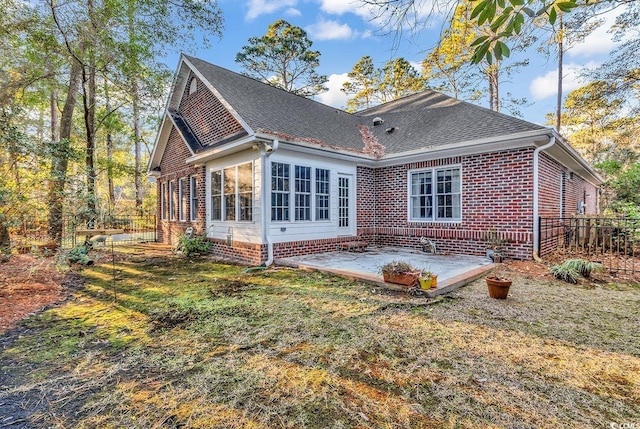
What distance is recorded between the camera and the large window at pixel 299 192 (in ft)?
25.4

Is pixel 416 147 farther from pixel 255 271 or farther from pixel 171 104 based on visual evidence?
pixel 171 104

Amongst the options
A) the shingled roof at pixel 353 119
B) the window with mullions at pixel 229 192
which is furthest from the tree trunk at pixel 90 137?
the shingled roof at pixel 353 119

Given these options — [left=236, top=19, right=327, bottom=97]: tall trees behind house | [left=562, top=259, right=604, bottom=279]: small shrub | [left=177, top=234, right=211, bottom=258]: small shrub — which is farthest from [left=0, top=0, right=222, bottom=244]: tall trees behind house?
[left=236, top=19, right=327, bottom=97]: tall trees behind house

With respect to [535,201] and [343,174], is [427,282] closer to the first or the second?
[535,201]

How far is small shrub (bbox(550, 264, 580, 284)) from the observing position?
5668mm

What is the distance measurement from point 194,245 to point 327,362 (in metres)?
7.46

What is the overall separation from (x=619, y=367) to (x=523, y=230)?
540 centimetres

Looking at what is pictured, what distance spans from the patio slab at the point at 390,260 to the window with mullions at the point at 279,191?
1.19 metres

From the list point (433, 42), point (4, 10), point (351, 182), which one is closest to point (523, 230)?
point (351, 182)

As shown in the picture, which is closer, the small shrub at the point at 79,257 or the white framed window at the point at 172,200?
the small shrub at the point at 79,257

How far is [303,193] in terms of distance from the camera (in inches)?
327

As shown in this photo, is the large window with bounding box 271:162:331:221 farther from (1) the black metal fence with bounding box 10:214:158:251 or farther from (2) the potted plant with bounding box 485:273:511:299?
(2) the potted plant with bounding box 485:273:511:299

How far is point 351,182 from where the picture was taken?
9750 millimetres

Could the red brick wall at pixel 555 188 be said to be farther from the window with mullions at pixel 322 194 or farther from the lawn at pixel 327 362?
the window with mullions at pixel 322 194
